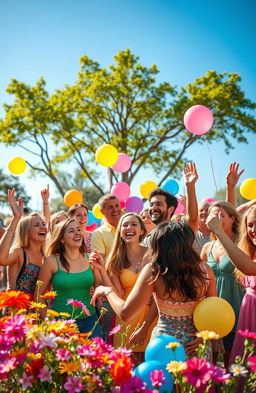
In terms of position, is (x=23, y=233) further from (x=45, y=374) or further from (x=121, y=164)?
(x=121, y=164)

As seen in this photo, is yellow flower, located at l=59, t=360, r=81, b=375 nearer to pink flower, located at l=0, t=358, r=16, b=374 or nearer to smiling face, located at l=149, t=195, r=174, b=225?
pink flower, located at l=0, t=358, r=16, b=374

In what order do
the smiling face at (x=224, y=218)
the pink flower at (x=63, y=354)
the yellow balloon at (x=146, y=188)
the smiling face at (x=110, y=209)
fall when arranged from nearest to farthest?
the pink flower at (x=63, y=354) → the smiling face at (x=224, y=218) → the smiling face at (x=110, y=209) → the yellow balloon at (x=146, y=188)

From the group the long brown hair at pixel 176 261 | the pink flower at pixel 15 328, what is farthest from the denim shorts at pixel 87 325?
the pink flower at pixel 15 328

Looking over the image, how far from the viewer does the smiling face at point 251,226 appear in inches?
106

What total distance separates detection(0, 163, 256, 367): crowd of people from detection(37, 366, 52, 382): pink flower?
0.66 meters

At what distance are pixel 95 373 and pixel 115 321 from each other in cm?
235

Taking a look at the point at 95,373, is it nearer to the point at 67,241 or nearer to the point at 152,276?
the point at 152,276

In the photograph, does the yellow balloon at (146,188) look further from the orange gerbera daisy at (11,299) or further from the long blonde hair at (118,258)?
the orange gerbera daisy at (11,299)

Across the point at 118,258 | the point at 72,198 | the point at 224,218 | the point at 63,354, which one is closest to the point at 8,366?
the point at 63,354

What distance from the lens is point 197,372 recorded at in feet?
4.12

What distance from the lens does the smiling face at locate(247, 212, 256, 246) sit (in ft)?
8.83

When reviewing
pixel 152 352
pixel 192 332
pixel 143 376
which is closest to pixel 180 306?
pixel 192 332

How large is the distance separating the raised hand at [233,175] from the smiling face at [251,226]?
1.52m

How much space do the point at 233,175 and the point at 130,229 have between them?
1357 millimetres
